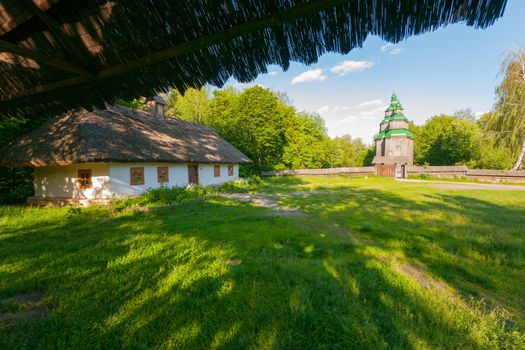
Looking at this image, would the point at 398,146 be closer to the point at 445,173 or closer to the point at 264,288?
the point at 445,173

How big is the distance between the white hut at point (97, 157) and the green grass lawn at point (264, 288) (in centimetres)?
549

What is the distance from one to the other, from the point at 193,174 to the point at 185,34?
1621 centimetres

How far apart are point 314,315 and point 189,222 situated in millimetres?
5899

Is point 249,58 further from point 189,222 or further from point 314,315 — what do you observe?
→ point 189,222

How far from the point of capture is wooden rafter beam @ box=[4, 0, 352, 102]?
1873 millimetres

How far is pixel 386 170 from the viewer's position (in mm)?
36594

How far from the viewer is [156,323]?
2.71 m

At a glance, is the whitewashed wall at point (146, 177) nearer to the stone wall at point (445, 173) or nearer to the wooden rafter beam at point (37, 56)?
the wooden rafter beam at point (37, 56)

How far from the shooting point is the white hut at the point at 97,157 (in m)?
11.6

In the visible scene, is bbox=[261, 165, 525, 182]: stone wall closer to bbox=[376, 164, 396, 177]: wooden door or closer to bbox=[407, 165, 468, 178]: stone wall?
bbox=[407, 165, 468, 178]: stone wall

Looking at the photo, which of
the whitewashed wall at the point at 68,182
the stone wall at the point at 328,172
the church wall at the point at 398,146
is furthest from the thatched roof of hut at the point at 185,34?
the church wall at the point at 398,146

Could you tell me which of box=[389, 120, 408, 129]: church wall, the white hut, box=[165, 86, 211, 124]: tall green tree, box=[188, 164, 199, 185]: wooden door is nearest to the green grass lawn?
the white hut

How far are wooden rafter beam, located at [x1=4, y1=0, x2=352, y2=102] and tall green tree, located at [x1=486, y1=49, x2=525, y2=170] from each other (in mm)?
34793

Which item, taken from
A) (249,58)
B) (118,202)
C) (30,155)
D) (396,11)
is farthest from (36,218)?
(396,11)
